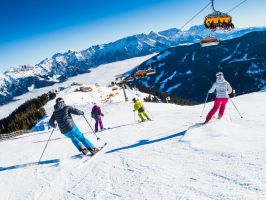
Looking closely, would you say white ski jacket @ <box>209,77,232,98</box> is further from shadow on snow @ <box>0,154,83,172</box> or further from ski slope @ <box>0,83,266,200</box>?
shadow on snow @ <box>0,154,83,172</box>

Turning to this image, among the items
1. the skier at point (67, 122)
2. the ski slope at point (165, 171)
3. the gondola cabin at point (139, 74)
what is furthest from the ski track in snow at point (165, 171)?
the gondola cabin at point (139, 74)

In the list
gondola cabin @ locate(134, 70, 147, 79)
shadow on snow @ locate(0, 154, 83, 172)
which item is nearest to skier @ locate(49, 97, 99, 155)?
shadow on snow @ locate(0, 154, 83, 172)

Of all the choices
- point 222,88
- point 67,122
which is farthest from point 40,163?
point 222,88

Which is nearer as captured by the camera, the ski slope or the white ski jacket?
the ski slope

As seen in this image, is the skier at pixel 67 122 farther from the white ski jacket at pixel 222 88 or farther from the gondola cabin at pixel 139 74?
the gondola cabin at pixel 139 74

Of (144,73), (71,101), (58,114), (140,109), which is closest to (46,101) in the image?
(71,101)

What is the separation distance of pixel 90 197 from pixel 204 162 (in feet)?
9.58

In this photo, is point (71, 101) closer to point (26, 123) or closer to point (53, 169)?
point (26, 123)

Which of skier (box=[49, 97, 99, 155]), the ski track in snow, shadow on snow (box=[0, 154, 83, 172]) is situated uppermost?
skier (box=[49, 97, 99, 155])

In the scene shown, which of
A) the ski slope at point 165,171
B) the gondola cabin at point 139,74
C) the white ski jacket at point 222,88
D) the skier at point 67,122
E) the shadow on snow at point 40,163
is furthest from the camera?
the gondola cabin at point 139,74

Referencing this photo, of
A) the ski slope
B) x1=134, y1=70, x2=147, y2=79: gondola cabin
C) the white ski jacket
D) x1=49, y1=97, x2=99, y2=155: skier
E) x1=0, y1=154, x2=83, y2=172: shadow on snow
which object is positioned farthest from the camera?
x1=134, y1=70, x2=147, y2=79: gondola cabin

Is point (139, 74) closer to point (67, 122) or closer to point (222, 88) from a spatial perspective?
point (222, 88)

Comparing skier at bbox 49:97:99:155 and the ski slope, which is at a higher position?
skier at bbox 49:97:99:155

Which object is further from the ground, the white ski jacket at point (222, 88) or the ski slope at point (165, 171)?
the white ski jacket at point (222, 88)
